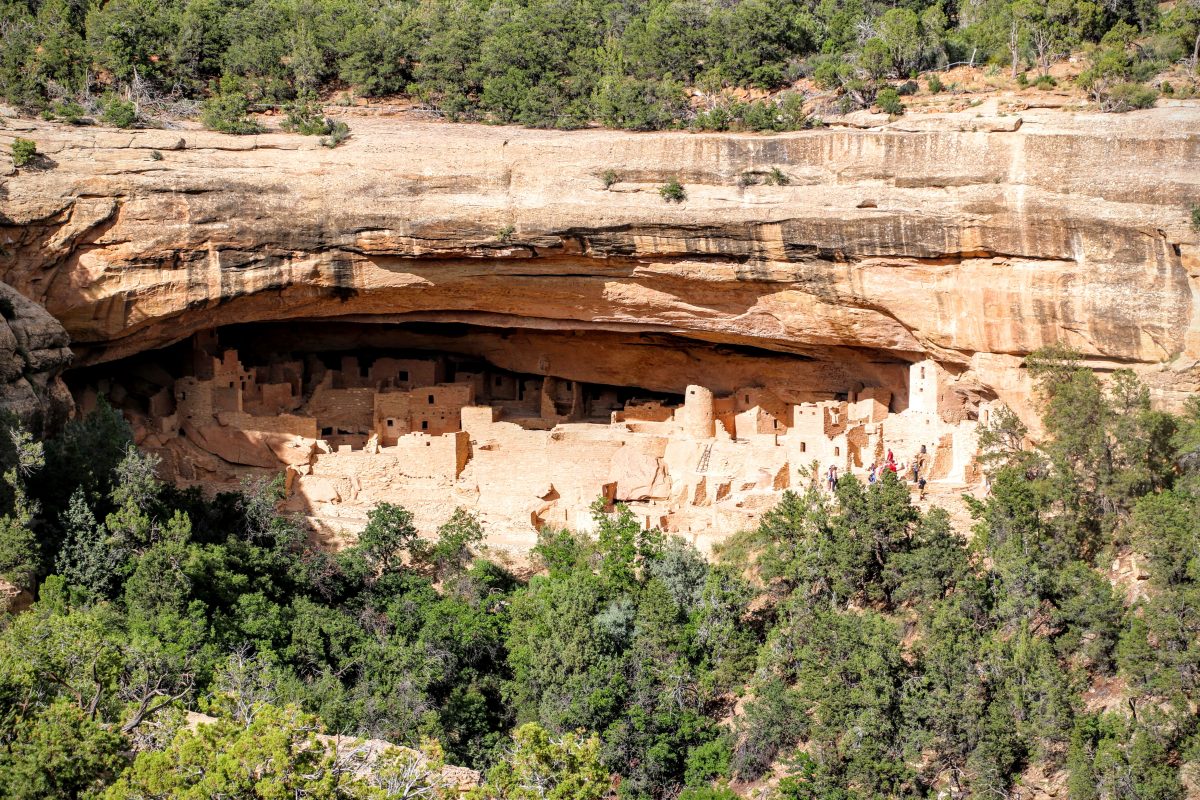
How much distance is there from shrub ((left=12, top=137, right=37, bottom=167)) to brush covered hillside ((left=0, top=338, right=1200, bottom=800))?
3.63 metres

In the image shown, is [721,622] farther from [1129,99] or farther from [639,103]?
[639,103]

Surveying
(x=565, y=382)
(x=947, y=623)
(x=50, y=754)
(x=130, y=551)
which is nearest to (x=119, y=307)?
(x=130, y=551)

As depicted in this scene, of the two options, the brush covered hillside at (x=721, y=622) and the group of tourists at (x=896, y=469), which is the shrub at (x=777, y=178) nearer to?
the group of tourists at (x=896, y=469)

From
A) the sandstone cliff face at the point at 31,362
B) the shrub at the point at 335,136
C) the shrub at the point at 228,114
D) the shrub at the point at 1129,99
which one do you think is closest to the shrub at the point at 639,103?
the shrub at the point at 335,136

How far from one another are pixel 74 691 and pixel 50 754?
5.31 ft

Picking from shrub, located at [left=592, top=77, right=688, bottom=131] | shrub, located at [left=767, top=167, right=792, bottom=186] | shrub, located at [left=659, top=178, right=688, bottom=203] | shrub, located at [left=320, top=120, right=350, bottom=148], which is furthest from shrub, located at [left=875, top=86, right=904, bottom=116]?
shrub, located at [left=320, top=120, right=350, bottom=148]

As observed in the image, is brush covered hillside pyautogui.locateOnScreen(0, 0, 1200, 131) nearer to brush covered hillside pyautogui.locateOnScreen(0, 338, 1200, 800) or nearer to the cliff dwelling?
the cliff dwelling

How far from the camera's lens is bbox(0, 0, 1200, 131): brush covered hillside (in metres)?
25.3

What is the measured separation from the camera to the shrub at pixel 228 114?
25266mm

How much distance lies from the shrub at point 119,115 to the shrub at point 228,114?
106 centimetres

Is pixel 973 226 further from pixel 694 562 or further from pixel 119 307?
pixel 119 307

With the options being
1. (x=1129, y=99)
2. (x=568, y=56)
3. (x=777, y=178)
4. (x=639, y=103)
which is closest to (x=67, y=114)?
(x=639, y=103)

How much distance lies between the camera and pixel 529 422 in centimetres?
2705

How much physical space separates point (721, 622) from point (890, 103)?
300 inches
